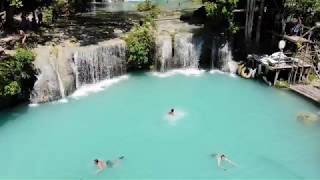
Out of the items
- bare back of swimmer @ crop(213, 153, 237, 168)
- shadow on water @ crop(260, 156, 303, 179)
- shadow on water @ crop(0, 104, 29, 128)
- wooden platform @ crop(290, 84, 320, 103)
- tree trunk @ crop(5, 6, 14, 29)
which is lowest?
shadow on water @ crop(260, 156, 303, 179)

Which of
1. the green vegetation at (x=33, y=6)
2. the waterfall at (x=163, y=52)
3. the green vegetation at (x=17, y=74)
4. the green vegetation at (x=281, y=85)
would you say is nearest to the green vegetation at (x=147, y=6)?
the green vegetation at (x=33, y=6)

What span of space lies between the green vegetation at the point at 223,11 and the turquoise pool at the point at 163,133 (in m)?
4.36

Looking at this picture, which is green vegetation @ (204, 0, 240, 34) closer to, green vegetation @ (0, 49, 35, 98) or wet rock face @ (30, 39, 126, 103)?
wet rock face @ (30, 39, 126, 103)

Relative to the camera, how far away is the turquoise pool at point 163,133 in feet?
71.1

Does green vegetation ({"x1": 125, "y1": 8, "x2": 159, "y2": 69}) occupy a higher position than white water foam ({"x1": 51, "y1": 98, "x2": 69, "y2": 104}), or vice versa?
green vegetation ({"x1": 125, "y1": 8, "x2": 159, "y2": 69})

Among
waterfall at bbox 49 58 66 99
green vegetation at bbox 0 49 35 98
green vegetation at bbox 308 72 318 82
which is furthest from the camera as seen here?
green vegetation at bbox 308 72 318 82

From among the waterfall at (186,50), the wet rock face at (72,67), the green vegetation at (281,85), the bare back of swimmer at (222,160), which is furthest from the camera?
the waterfall at (186,50)

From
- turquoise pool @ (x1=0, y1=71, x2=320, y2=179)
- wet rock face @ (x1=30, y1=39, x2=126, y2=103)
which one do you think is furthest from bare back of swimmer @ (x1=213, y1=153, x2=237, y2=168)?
wet rock face @ (x1=30, y1=39, x2=126, y2=103)

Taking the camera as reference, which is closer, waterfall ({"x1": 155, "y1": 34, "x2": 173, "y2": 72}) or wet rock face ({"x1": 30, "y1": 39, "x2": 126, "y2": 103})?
wet rock face ({"x1": 30, "y1": 39, "x2": 126, "y2": 103})

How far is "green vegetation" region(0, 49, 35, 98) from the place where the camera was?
2516 centimetres

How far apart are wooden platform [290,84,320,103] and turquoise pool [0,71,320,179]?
56cm

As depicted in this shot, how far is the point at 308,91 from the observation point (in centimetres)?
2894

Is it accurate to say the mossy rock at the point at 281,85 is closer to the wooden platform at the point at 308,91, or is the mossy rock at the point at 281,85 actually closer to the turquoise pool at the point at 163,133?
the wooden platform at the point at 308,91

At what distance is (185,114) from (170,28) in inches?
440
